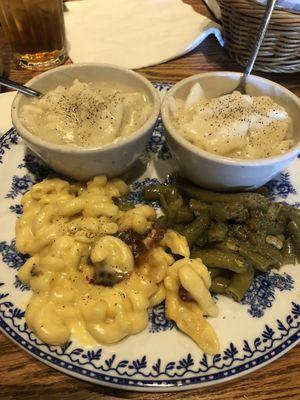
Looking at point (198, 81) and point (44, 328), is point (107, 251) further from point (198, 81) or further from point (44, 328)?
point (198, 81)

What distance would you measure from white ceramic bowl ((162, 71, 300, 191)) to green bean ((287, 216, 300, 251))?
18cm

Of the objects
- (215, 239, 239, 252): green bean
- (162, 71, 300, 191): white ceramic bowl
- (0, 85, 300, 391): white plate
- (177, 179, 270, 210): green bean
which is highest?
(162, 71, 300, 191): white ceramic bowl

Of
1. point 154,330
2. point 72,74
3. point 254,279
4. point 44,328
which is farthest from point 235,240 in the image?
point 72,74

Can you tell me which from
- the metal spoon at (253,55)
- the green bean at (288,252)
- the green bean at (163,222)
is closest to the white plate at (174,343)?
the green bean at (288,252)

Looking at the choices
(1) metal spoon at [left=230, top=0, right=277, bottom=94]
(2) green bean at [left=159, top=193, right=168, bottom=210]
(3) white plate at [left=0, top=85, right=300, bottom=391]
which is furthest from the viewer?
(1) metal spoon at [left=230, top=0, right=277, bottom=94]

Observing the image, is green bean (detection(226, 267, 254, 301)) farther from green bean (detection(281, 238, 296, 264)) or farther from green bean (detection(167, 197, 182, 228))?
green bean (detection(167, 197, 182, 228))

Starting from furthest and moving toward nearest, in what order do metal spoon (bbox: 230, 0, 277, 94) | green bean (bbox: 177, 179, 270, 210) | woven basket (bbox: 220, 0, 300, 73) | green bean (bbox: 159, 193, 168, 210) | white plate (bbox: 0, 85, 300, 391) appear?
woven basket (bbox: 220, 0, 300, 73), metal spoon (bbox: 230, 0, 277, 94), green bean (bbox: 159, 193, 168, 210), green bean (bbox: 177, 179, 270, 210), white plate (bbox: 0, 85, 300, 391)

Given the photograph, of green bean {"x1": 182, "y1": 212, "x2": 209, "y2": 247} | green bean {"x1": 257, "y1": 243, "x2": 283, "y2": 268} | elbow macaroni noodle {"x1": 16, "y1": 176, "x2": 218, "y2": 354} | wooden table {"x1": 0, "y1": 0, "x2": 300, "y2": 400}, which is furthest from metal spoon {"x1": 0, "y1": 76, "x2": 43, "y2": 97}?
green bean {"x1": 257, "y1": 243, "x2": 283, "y2": 268}

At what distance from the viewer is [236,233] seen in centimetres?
131

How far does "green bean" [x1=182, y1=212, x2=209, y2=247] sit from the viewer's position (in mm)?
1302

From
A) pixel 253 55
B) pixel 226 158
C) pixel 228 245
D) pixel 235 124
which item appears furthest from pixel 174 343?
pixel 253 55

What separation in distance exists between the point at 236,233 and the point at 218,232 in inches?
2.7

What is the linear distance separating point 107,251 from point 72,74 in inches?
31.8

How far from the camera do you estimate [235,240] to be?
1.30 m
